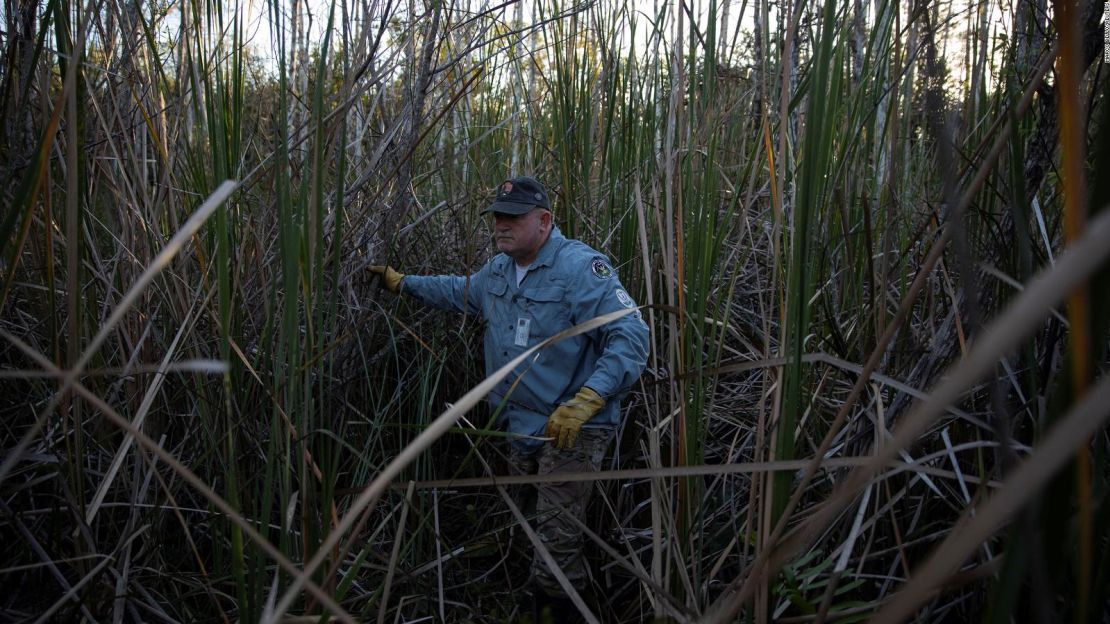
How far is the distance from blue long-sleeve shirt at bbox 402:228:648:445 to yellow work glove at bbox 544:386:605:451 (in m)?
0.11

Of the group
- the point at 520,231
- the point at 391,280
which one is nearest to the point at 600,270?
the point at 520,231

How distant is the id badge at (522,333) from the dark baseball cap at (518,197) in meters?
0.38

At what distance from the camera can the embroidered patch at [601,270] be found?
91.7 inches

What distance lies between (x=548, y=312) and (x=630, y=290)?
321mm

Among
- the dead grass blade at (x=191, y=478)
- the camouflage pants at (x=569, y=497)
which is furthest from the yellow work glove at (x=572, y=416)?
the dead grass blade at (x=191, y=478)

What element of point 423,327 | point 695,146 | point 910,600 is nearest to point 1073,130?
point 910,600

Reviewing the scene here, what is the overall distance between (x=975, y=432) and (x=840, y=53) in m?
0.86

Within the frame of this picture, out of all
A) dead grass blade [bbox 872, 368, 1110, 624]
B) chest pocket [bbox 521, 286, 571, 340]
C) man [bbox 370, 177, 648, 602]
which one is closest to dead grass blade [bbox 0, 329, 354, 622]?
dead grass blade [bbox 872, 368, 1110, 624]

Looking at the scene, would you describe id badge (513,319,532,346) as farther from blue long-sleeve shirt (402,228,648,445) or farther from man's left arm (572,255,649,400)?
man's left arm (572,255,649,400)

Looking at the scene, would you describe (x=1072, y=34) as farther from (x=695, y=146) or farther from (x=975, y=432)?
(x=975, y=432)

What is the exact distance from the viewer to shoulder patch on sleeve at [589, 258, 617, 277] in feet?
7.64

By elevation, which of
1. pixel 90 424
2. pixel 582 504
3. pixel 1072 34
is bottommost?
pixel 582 504

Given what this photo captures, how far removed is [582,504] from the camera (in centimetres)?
224

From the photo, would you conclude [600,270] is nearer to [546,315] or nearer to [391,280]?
[546,315]
